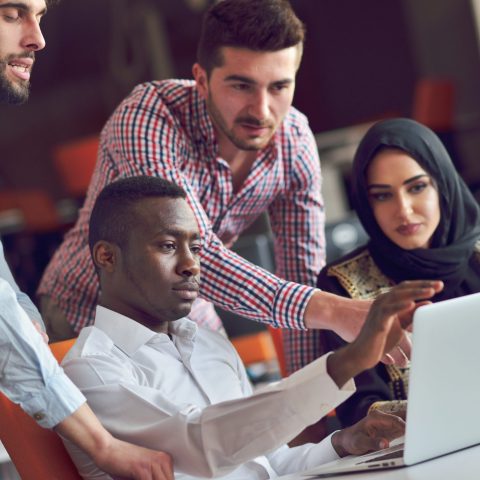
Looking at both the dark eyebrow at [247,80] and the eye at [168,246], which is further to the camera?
the dark eyebrow at [247,80]

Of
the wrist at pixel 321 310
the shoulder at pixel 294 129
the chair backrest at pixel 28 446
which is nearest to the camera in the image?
the chair backrest at pixel 28 446

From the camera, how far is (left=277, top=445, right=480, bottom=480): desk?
4.34ft

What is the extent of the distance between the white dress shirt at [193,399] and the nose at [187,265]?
12 centimetres

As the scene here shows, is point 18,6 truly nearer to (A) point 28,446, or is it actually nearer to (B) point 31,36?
(B) point 31,36

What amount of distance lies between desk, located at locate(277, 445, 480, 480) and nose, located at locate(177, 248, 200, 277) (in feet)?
1.45

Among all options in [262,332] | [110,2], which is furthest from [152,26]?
[262,332]

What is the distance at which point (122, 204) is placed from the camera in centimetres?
182

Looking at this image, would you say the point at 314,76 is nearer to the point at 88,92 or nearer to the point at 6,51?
the point at 88,92

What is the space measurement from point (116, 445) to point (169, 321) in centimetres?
38

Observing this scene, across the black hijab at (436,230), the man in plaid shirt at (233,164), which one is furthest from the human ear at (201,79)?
the black hijab at (436,230)

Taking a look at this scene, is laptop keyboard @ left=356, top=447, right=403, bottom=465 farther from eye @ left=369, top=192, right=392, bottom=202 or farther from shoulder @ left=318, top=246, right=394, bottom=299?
eye @ left=369, top=192, right=392, bottom=202

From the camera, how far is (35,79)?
411 inches

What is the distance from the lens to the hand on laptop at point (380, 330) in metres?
1.33

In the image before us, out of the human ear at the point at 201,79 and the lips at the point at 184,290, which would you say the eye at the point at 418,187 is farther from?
the lips at the point at 184,290
